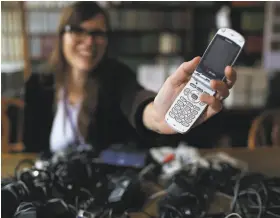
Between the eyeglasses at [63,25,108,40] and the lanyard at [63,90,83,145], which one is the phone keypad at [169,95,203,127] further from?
the lanyard at [63,90,83,145]

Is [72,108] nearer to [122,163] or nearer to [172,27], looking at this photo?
[122,163]

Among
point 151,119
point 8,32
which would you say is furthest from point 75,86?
point 8,32

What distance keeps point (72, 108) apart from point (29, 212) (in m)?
0.34

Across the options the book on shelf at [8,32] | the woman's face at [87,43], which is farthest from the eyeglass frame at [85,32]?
the book on shelf at [8,32]

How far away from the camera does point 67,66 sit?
753 mm

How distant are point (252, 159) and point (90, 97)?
39 centimetres

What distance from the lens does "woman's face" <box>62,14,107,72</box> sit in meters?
0.64

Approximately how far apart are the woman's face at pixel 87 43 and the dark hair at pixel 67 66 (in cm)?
1

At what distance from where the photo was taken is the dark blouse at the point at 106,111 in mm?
614

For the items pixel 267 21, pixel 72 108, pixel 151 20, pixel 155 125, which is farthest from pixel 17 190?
pixel 267 21

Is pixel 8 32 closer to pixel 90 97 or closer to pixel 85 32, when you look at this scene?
pixel 90 97

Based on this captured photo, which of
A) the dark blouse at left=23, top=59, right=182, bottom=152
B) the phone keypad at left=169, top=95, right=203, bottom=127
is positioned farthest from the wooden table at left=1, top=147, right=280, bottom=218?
the phone keypad at left=169, top=95, right=203, bottom=127

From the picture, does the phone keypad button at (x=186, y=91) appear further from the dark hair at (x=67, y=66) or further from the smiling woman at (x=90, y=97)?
the dark hair at (x=67, y=66)

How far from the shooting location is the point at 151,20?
126 inches
